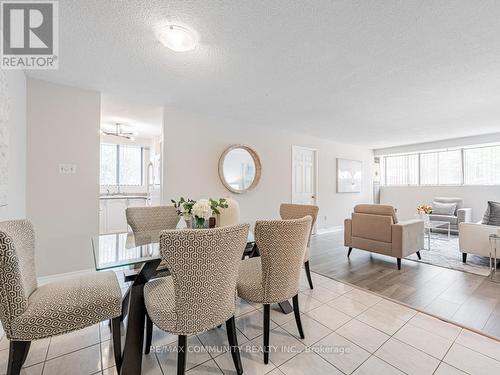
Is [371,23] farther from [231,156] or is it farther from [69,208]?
[69,208]

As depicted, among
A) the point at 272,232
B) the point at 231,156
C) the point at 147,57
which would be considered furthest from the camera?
the point at 231,156

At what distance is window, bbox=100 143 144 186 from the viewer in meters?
5.35

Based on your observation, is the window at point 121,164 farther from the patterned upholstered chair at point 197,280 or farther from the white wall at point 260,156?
the patterned upholstered chair at point 197,280

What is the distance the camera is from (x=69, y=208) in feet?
8.93

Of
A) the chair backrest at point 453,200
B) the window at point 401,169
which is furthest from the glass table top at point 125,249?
the window at point 401,169

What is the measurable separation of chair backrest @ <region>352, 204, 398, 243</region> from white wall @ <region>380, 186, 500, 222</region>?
12.9 ft

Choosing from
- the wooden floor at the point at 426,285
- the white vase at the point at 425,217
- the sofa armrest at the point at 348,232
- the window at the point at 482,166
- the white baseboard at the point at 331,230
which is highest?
the window at the point at 482,166

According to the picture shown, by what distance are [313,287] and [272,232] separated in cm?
155

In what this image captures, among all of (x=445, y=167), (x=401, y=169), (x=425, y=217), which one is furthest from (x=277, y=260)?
(x=401, y=169)

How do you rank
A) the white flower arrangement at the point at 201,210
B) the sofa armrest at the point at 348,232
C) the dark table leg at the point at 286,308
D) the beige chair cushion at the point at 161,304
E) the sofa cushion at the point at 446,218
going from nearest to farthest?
the beige chair cushion at the point at 161,304
the white flower arrangement at the point at 201,210
the dark table leg at the point at 286,308
the sofa armrest at the point at 348,232
the sofa cushion at the point at 446,218

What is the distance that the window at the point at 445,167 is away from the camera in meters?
5.24

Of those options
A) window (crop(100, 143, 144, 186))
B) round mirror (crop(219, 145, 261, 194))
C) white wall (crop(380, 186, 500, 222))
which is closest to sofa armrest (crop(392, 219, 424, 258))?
round mirror (crop(219, 145, 261, 194))

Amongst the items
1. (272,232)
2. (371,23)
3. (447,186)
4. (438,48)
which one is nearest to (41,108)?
(272,232)

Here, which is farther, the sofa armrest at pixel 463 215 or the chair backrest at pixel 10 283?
the sofa armrest at pixel 463 215
